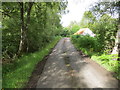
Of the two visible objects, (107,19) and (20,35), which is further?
(20,35)

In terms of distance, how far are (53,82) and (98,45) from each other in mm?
7275

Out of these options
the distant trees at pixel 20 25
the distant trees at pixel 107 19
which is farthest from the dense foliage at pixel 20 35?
the distant trees at pixel 107 19

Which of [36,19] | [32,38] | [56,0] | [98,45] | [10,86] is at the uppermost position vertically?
[56,0]

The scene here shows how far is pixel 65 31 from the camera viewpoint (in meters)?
64.4

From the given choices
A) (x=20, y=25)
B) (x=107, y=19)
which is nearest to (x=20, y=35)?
(x=20, y=25)

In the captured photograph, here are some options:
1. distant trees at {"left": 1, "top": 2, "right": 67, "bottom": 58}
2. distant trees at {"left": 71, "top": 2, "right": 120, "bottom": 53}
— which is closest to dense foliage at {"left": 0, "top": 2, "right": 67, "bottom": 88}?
distant trees at {"left": 1, "top": 2, "right": 67, "bottom": 58}

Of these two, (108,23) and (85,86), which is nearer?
(85,86)

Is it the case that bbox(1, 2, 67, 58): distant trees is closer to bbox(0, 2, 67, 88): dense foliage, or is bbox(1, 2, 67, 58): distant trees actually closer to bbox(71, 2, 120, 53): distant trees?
bbox(0, 2, 67, 88): dense foliage

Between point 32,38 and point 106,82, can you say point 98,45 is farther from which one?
point 32,38

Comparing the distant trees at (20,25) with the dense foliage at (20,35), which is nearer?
the dense foliage at (20,35)

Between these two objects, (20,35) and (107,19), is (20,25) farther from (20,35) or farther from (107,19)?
(107,19)

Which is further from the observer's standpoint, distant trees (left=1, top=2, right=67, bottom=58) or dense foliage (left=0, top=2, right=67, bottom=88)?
distant trees (left=1, top=2, right=67, bottom=58)

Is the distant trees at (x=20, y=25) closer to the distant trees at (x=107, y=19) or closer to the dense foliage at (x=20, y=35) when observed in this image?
the dense foliage at (x=20, y=35)

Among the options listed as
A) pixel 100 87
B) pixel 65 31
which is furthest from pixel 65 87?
pixel 65 31
